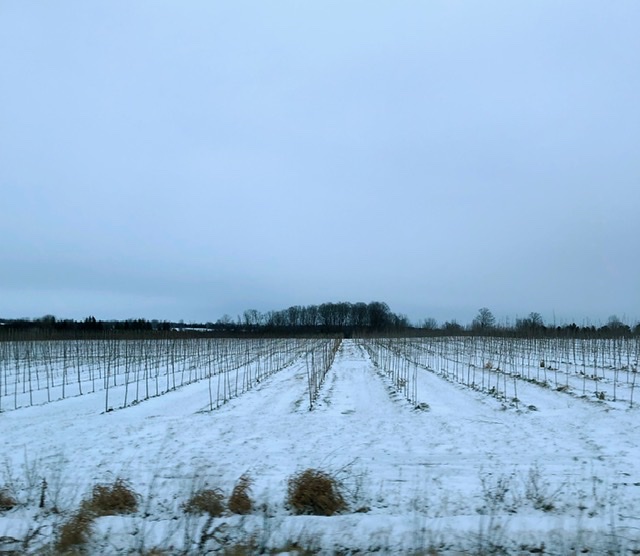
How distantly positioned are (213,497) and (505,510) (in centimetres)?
314

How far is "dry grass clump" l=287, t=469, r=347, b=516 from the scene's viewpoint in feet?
18.4

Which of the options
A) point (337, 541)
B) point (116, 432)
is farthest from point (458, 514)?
point (116, 432)

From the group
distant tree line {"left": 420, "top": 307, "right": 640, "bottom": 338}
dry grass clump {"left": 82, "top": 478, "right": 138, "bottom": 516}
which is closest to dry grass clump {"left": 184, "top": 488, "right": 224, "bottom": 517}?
dry grass clump {"left": 82, "top": 478, "right": 138, "bottom": 516}

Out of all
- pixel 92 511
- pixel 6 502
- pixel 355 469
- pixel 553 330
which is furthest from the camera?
pixel 553 330

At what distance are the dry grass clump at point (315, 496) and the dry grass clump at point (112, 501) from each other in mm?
1765

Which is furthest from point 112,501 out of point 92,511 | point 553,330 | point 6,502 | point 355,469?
point 553,330

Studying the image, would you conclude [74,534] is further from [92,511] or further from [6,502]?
[6,502]

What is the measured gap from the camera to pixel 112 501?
5.68m

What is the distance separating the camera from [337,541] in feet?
14.8

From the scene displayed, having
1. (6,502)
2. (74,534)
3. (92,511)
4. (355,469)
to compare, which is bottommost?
(355,469)

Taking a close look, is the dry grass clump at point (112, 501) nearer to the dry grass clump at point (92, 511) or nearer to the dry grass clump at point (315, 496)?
the dry grass clump at point (92, 511)

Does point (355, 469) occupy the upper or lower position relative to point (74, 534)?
lower

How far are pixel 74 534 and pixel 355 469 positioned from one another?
3.95m

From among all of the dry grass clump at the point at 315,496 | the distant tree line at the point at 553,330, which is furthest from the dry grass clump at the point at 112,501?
the distant tree line at the point at 553,330
